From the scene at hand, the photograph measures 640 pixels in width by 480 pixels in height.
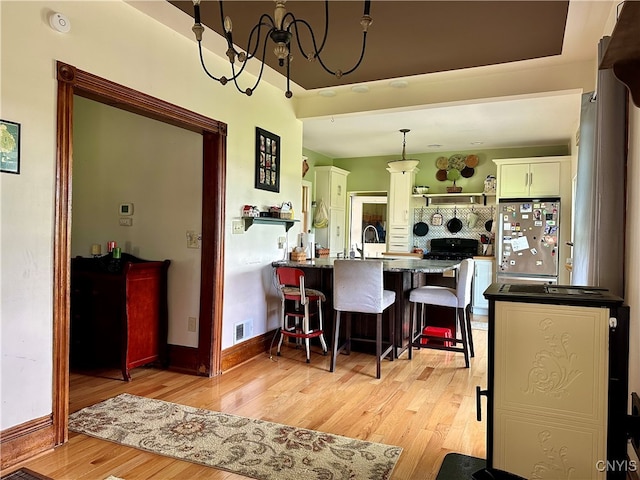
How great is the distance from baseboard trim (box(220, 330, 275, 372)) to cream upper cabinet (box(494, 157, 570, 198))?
4.12 m

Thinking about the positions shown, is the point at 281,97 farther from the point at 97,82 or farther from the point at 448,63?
the point at 97,82

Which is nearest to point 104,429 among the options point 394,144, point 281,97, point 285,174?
point 285,174

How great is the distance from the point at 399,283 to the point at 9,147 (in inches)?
123

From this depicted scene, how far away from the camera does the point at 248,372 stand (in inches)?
146

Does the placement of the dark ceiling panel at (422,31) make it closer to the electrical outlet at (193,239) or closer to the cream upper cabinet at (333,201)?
the electrical outlet at (193,239)

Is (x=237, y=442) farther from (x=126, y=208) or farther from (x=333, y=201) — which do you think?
(x=333, y=201)

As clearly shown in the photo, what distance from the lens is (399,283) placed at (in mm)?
4094

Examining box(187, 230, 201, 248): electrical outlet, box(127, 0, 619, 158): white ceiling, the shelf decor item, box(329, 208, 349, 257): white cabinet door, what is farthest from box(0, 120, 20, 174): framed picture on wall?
the shelf decor item

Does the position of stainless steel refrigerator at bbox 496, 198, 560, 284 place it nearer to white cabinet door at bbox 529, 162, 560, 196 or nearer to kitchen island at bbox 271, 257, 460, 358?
white cabinet door at bbox 529, 162, 560, 196

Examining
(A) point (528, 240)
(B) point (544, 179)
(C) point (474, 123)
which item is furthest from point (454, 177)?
(C) point (474, 123)

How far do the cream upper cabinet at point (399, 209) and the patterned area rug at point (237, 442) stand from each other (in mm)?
5235

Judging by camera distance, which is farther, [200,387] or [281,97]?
[281,97]

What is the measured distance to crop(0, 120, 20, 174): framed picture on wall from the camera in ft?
6.86

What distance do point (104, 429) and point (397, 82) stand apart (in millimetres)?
3574
